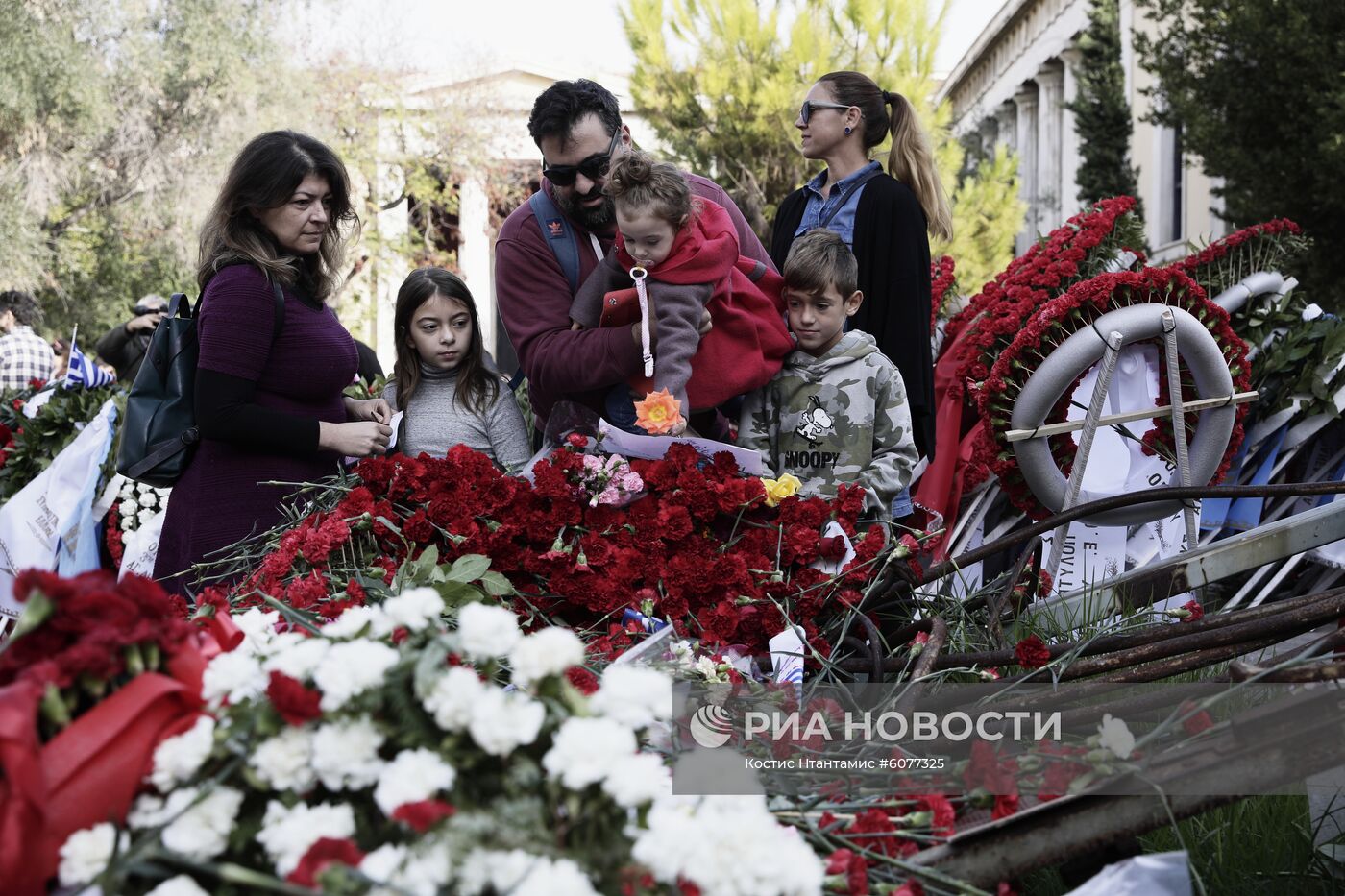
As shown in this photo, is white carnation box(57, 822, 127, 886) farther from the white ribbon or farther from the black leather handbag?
the black leather handbag

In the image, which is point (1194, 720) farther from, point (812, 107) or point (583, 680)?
point (812, 107)

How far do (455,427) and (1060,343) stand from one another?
1.86m

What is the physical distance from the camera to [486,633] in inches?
47.1

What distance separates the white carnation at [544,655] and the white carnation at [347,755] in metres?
0.15

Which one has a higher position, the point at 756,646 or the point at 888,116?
the point at 888,116

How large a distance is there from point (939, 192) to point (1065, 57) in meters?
26.5

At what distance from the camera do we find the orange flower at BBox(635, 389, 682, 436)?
2.86 meters

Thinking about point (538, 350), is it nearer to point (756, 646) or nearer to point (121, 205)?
point (756, 646)

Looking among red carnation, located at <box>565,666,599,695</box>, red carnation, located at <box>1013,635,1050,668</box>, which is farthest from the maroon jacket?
red carnation, located at <box>1013,635,1050,668</box>

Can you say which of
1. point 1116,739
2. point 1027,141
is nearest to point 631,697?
point 1116,739

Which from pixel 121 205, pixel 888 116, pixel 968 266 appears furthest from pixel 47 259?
pixel 888 116

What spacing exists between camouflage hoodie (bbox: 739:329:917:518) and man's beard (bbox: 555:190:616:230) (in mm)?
630

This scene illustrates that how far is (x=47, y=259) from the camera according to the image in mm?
19797

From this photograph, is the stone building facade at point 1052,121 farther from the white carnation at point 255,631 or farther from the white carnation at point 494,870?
the white carnation at point 494,870
